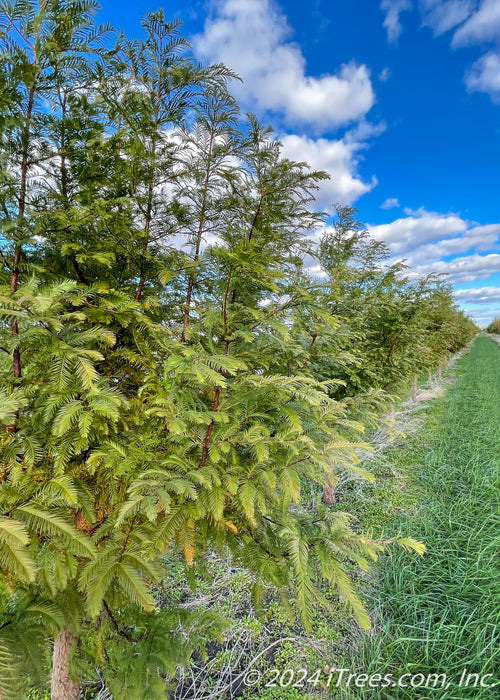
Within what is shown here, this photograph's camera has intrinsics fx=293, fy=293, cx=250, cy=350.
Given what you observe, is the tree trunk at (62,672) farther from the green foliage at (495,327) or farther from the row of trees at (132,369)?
the green foliage at (495,327)

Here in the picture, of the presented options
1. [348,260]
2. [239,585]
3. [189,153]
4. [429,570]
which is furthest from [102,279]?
[429,570]

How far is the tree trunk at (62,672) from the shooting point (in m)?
1.59

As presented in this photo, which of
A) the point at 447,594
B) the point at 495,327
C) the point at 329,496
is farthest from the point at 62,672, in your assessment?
the point at 495,327

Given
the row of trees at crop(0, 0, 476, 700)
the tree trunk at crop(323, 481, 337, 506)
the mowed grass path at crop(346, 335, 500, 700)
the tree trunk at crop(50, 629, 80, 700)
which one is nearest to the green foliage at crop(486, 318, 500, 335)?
the mowed grass path at crop(346, 335, 500, 700)

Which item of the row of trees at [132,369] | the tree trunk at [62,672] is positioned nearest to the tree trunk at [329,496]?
the row of trees at [132,369]

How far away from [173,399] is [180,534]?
0.60m

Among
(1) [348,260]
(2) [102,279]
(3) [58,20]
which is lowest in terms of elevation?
(2) [102,279]

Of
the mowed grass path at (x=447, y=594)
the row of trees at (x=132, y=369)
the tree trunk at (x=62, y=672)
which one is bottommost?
the mowed grass path at (x=447, y=594)

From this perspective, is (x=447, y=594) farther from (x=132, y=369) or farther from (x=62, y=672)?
(x=132, y=369)

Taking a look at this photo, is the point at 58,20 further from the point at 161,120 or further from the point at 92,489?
the point at 92,489

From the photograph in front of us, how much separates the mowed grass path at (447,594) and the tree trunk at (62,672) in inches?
78.1

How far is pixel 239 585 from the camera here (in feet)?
11.0

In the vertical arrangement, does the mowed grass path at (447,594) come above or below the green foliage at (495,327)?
below

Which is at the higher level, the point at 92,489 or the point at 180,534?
the point at 92,489
